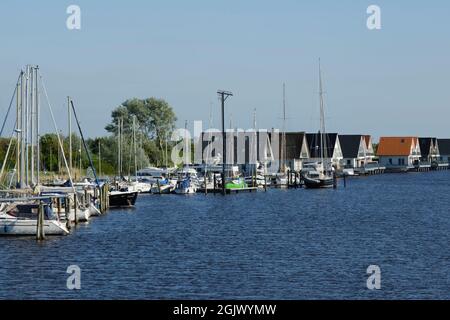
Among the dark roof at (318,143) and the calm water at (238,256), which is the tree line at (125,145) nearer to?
the dark roof at (318,143)

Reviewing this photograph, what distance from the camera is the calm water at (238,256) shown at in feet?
115

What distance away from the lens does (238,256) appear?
45.0 metres

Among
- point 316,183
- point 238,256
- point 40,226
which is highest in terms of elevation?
point 316,183

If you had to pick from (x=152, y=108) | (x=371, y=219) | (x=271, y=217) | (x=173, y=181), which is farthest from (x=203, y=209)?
(x=152, y=108)

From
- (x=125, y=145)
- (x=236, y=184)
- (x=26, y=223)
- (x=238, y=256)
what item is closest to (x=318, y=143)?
(x=125, y=145)

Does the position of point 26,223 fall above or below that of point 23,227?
above

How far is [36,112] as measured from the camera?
212 ft

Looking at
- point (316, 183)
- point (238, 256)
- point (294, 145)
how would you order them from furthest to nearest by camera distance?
point (294, 145) < point (316, 183) < point (238, 256)

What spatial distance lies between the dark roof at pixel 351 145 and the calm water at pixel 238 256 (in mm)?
113741

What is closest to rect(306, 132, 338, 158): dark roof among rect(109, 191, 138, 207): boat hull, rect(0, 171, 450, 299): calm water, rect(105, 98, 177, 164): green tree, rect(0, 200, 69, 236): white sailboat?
rect(105, 98, 177, 164): green tree

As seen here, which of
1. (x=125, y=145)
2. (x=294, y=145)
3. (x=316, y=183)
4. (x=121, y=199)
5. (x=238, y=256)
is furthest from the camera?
(x=294, y=145)

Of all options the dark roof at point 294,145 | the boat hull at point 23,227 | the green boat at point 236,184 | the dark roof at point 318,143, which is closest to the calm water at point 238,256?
the boat hull at point 23,227

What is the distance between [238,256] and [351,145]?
150m

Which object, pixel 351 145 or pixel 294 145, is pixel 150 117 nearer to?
pixel 294 145
